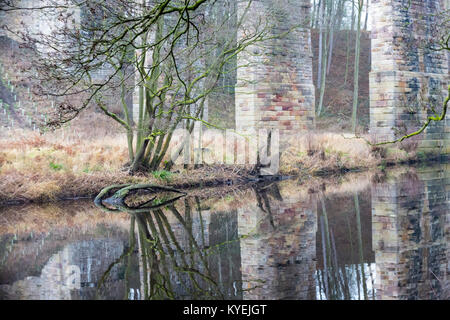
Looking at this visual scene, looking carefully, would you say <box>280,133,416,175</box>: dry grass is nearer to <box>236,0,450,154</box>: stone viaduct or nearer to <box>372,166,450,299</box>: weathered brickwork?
<box>236,0,450,154</box>: stone viaduct

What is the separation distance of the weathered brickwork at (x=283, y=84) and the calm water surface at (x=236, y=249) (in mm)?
6289

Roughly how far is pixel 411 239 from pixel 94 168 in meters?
7.48

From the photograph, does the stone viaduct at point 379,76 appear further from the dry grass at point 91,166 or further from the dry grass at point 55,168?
the dry grass at point 55,168

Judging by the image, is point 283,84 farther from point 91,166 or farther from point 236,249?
point 236,249

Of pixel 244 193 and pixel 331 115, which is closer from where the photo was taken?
pixel 244 193

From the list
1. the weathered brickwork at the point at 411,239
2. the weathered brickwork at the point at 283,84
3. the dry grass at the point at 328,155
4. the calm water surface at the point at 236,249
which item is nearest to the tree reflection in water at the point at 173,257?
the calm water surface at the point at 236,249

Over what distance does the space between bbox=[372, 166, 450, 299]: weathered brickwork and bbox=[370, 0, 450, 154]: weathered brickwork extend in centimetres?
623

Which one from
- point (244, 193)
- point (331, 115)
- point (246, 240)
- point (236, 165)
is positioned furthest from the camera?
point (331, 115)

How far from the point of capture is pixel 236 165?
1534 cm

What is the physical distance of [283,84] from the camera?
1834cm
